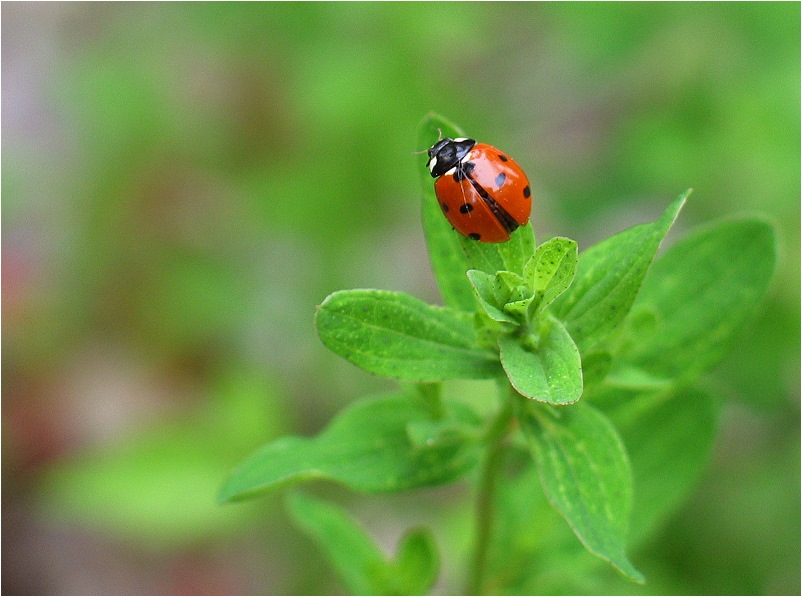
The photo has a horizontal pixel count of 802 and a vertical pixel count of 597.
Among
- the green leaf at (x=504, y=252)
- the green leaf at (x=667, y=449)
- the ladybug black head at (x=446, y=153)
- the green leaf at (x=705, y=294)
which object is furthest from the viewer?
the green leaf at (x=667, y=449)

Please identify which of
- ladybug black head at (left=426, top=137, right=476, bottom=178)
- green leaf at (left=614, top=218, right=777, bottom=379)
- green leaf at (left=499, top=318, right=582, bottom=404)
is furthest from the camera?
green leaf at (left=614, top=218, right=777, bottom=379)

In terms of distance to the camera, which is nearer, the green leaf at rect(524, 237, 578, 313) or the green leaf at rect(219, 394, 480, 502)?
the green leaf at rect(524, 237, 578, 313)

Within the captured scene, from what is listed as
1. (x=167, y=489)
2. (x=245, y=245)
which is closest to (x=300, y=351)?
(x=245, y=245)

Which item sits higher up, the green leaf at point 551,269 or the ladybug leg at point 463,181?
the ladybug leg at point 463,181

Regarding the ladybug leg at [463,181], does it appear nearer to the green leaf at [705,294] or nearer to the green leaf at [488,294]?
the green leaf at [488,294]

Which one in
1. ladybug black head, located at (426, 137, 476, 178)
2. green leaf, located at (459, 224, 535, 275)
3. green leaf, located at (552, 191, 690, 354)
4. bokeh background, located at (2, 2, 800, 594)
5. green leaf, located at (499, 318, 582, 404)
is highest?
bokeh background, located at (2, 2, 800, 594)

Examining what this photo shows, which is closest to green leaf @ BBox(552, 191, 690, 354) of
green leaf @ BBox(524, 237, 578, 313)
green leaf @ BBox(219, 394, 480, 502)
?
green leaf @ BBox(524, 237, 578, 313)

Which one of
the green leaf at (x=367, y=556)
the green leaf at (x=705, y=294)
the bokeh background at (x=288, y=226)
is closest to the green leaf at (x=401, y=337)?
the green leaf at (x=705, y=294)

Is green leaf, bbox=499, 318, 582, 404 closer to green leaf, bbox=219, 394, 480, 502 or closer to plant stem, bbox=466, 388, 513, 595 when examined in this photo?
plant stem, bbox=466, 388, 513, 595
